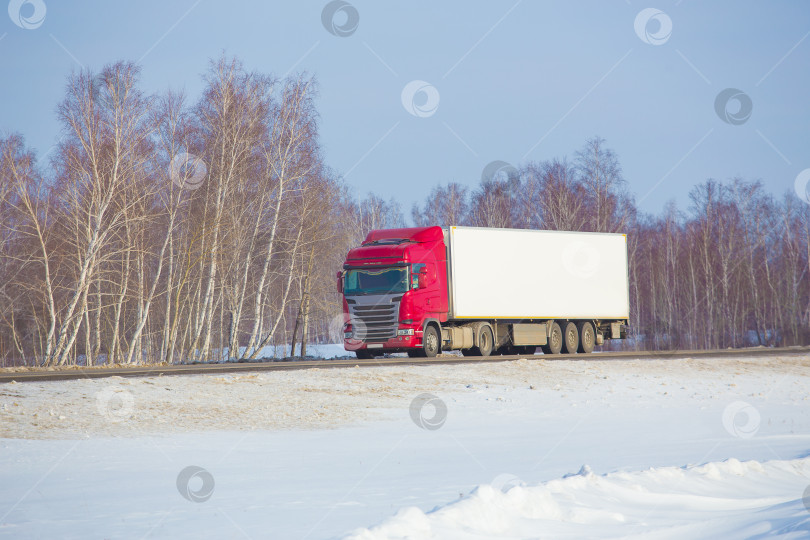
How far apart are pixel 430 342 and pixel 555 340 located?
684 cm

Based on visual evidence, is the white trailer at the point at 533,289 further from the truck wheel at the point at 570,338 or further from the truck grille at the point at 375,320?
the truck grille at the point at 375,320

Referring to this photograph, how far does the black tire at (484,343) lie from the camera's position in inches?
1121

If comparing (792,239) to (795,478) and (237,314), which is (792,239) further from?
(795,478)

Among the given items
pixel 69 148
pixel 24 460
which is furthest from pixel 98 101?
pixel 24 460

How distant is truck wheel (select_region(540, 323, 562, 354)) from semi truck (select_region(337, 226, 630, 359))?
0.04 meters

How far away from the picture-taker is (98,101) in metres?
27.9
